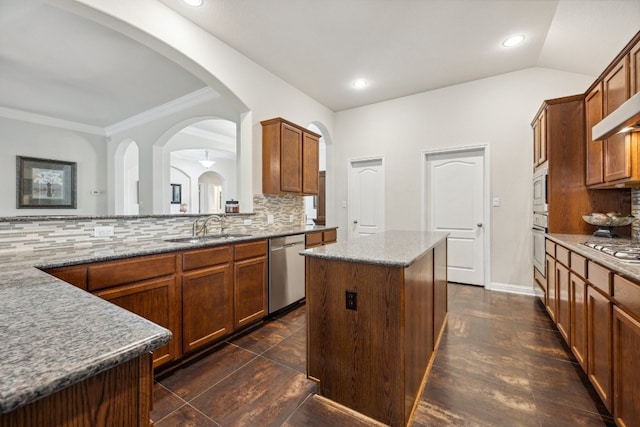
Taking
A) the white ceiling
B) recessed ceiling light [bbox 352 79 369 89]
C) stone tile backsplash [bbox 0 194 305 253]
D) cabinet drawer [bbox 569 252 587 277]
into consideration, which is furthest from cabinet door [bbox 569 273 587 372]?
recessed ceiling light [bbox 352 79 369 89]

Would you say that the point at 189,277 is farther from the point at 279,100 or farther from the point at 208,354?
the point at 279,100

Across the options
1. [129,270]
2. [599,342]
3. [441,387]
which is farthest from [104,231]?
[599,342]

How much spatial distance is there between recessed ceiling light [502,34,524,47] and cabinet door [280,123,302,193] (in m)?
2.49

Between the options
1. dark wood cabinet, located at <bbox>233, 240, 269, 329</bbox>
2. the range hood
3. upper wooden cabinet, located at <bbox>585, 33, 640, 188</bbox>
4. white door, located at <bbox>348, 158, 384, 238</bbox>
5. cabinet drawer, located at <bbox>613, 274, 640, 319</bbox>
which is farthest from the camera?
white door, located at <bbox>348, 158, 384, 238</bbox>

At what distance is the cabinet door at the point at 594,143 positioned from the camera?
236 cm

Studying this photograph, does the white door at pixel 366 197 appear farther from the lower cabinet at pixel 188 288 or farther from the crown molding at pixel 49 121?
the crown molding at pixel 49 121

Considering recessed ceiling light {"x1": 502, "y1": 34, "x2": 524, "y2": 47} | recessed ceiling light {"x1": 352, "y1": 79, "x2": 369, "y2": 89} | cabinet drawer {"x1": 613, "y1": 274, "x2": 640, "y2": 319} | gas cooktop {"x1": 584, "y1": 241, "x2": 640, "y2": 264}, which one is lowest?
cabinet drawer {"x1": 613, "y1": 274, "x2": 640, "y2": 319}

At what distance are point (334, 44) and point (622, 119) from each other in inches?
100

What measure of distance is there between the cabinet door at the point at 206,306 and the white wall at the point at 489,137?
298 cm

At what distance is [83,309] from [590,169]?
3636mm

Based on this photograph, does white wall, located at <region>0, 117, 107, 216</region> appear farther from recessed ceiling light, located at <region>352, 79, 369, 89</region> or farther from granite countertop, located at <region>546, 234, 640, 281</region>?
granite countertop, located at <region>546, 234, 640, 281</region>

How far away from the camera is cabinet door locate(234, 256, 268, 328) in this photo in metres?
2.47

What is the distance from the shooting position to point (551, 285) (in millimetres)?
2590

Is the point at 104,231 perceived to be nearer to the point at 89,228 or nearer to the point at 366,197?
the point at 89,228
